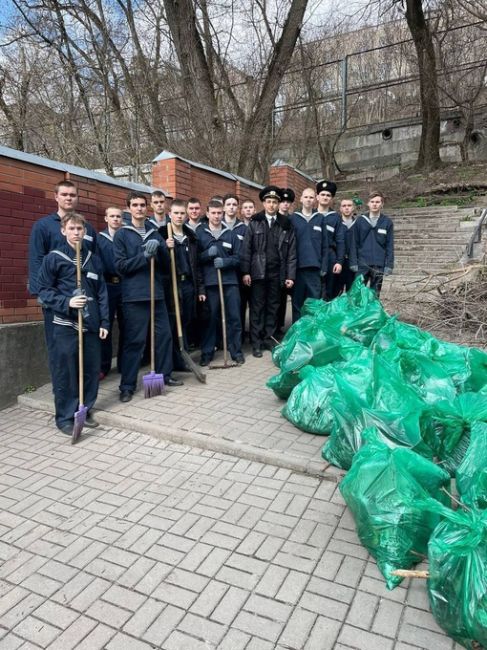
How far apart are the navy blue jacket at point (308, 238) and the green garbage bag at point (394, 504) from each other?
3.94m

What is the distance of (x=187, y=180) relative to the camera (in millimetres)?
7227

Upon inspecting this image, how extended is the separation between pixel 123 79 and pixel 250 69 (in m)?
3.56

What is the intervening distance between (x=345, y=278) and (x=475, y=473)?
4876 millimetres

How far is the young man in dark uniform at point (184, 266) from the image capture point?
515cm

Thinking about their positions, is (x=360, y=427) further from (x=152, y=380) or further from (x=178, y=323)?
(x=178, y=323)

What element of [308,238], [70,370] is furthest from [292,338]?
[308,238]

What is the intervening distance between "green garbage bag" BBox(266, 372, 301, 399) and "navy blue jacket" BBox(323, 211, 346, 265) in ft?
8.92

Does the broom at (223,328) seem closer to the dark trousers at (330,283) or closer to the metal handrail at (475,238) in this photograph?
the dark trousers at (330,283)

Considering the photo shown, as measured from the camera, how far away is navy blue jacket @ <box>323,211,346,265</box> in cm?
640

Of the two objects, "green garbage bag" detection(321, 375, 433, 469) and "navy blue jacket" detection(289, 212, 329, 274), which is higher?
"navy blue jacket" detection(289, 212, 329, 274)

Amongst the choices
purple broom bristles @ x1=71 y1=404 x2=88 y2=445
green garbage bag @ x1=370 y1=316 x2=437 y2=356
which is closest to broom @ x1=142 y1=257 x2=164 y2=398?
purple broom bristles @ x1=71 y1=404 x2=88 y2=445

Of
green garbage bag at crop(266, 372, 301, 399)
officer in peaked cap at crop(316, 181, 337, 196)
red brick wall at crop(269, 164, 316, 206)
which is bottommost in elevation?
green garbage bag at crop(266, 372, 301, 399)

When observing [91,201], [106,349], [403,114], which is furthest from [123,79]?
[403,114]

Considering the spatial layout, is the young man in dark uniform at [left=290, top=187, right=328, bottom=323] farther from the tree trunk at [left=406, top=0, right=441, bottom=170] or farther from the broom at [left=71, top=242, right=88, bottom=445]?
the tree trunk at [left=406, top=0, right=441, bottom=170]
